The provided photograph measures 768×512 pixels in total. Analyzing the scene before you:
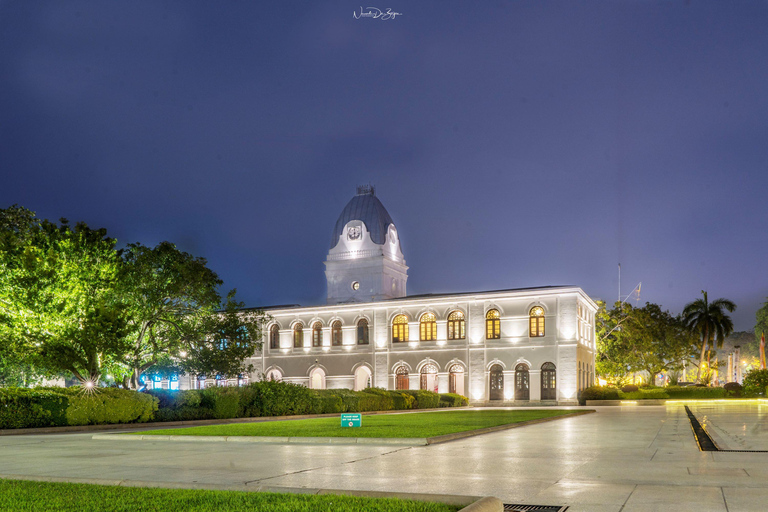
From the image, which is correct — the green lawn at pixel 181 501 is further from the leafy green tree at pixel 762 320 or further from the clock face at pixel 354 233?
the leafy green tree at pixel 762 320

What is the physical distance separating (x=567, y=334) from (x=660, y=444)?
42991 millimetres

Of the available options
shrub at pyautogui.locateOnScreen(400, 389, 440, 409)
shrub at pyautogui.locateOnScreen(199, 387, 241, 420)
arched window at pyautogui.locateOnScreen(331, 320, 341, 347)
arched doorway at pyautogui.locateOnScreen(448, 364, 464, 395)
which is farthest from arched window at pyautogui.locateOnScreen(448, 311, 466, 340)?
shrub at pyautogui.locateOnScreen(199, 387, 241, 420)

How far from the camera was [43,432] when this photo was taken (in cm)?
2338

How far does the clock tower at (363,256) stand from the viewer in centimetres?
7388

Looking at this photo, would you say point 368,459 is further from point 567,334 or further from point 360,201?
point 360,201

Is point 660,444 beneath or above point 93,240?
beneath

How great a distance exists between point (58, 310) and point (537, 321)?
39.6 meters

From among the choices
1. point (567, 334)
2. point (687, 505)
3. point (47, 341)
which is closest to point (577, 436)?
point (687, 505)

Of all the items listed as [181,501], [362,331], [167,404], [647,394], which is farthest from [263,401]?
[647,394]

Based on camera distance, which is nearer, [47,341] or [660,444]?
[660,444]

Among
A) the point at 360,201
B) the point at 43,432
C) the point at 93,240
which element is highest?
the point at 360,201

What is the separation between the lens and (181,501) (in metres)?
7.44

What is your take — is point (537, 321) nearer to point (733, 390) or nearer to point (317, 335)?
point (317, 335)

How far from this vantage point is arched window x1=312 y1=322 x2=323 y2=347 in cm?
6669
